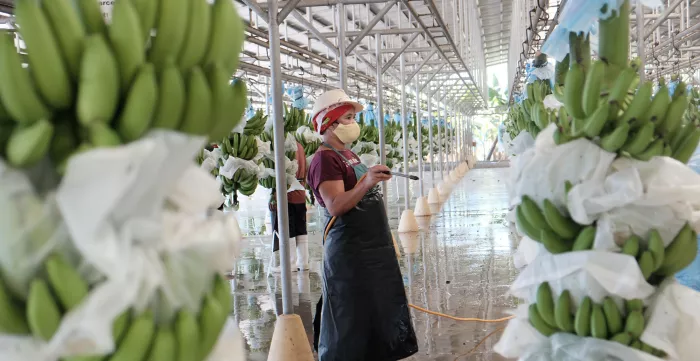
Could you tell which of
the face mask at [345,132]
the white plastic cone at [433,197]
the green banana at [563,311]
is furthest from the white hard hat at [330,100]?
the white plastic cone at [433,197]

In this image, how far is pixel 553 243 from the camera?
6.68ft

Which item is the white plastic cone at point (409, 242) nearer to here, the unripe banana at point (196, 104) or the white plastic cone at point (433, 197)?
the white plastic cone at point (433, 197)

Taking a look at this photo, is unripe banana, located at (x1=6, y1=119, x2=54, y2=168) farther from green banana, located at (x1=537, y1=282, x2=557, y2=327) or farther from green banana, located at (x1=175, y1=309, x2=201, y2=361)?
green banana, located at (x1=537, y1=282, x2=557, y2=327)

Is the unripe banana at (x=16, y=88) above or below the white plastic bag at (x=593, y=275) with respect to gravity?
above

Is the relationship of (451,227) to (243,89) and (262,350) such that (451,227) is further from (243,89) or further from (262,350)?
(243,89)

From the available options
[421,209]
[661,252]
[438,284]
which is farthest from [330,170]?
[421,209]

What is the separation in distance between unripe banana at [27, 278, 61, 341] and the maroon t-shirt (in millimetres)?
2412

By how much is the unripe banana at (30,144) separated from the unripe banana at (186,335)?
1.28ft

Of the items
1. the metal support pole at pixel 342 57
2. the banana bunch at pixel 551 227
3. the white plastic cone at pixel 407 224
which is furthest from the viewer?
the white plastic cone at pixel 407 224

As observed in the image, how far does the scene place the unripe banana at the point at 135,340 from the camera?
123 centimetres

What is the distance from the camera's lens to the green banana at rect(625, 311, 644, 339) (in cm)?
190

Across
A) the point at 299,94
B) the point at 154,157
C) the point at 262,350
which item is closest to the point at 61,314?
the point at 154,157

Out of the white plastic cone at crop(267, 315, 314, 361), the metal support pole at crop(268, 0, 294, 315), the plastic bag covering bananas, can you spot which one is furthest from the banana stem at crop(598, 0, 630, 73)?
the white plastic cone at crop(267, 315, 314, 361)

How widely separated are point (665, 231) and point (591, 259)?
9.5 inches
